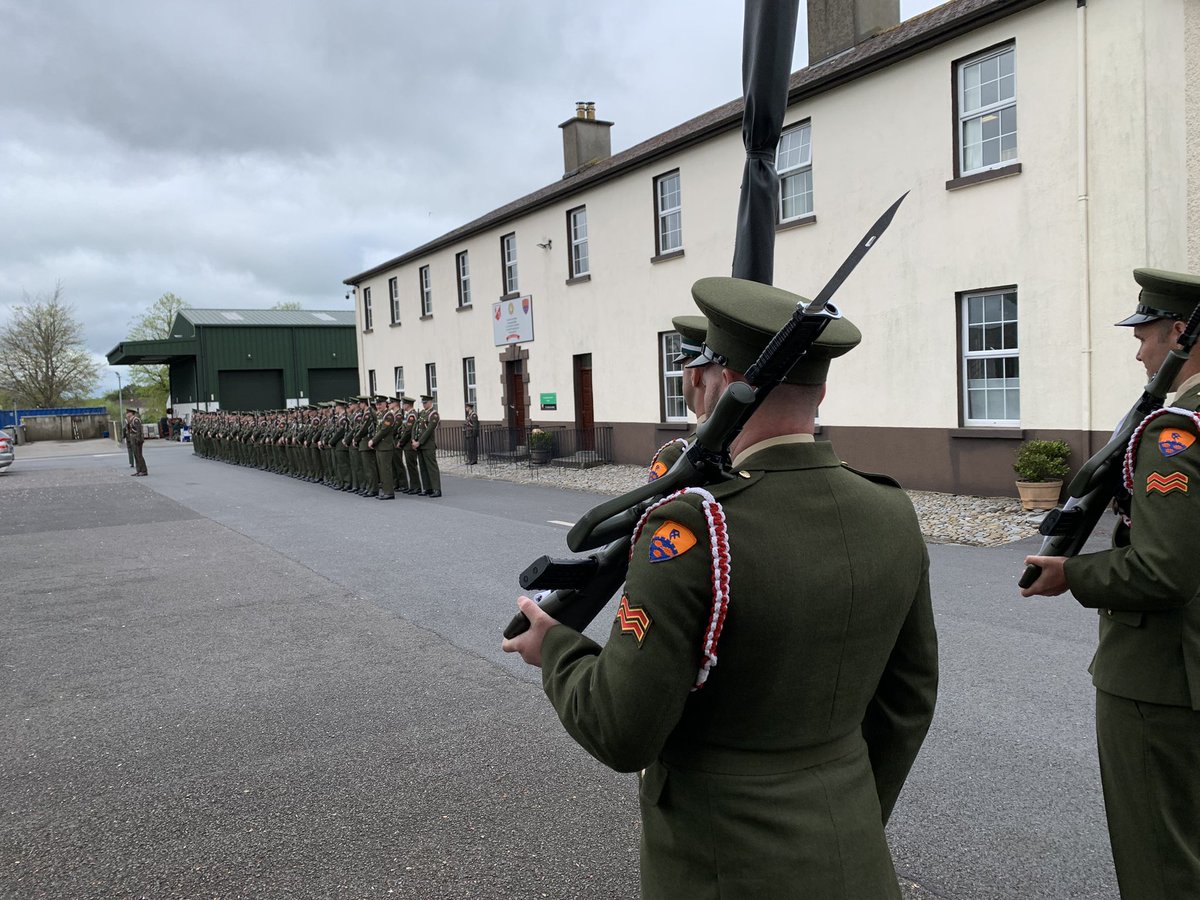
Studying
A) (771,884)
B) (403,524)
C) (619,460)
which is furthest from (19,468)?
(771,884)

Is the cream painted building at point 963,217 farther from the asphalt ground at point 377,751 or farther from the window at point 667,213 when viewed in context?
the asphalt ground at point 377,751

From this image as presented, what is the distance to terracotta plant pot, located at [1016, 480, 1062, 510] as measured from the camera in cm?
1161

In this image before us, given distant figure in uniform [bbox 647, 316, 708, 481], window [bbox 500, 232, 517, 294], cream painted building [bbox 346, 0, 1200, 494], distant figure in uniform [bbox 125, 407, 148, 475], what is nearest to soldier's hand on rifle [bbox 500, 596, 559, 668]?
distant figure in uniform [bbox 647, 316, 708, 481]

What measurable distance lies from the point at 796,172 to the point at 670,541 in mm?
15967

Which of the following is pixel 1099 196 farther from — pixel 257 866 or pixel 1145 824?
pixel 257 866

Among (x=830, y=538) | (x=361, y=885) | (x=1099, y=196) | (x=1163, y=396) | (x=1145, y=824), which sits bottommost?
(x=361, y=885)

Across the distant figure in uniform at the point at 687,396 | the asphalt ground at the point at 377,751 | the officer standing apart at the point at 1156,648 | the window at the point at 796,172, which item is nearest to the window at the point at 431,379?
the window at the point at 796,172

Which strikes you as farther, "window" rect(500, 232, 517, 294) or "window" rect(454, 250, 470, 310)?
"window" rect(454, 250, 470, 310)

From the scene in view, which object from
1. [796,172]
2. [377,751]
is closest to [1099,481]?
[377,751]

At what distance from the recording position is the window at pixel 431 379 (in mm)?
31500

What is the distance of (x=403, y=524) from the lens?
1309 centimetres

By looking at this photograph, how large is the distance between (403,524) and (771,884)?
11845mm

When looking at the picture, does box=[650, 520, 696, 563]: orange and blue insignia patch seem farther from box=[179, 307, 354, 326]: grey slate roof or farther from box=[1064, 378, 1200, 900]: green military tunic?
box=[179, 307, 354, 326]: grey slate roof

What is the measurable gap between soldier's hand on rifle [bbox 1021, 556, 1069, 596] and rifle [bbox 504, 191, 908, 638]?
4.30 ft
